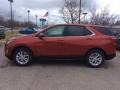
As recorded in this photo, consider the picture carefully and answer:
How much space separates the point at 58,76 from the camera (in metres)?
7.71

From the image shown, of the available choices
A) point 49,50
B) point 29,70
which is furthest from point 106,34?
point 29,70

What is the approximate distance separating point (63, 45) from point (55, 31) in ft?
2.06

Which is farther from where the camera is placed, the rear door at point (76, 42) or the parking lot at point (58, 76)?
the rear door at point (76, 42)

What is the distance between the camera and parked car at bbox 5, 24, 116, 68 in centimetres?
927

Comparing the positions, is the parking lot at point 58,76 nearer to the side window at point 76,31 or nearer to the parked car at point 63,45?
the parked car at point 63,45

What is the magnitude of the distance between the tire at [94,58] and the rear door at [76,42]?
30 cm

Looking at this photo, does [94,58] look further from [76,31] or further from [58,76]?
[58,76]

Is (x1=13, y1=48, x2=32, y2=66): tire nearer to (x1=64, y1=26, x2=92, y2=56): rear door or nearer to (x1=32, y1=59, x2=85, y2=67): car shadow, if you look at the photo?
(x1=32, y1=59, x2=85, y2=67): car shadow

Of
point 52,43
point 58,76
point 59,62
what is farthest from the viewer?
point 59,62

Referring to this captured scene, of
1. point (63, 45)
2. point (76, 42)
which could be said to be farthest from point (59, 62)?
point (76, 42)

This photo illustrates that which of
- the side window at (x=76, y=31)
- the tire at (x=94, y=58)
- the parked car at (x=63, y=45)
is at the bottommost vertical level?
the tire at (x=94, y=58)

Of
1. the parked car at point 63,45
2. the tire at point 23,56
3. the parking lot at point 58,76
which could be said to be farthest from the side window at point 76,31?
the tire at point 23,56

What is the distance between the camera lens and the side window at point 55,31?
9367mm

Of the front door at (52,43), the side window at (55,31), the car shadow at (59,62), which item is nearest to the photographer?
the front door at (52,43)
